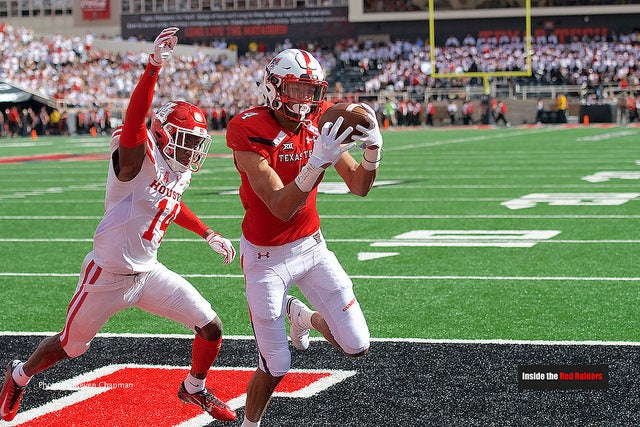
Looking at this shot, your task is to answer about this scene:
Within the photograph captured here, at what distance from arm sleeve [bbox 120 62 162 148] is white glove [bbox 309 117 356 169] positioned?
78 centimetres

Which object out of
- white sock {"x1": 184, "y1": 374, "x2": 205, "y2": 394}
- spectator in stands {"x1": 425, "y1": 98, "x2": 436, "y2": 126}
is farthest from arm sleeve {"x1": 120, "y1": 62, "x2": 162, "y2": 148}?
spectator in stands {"x1": 425, "y1": 98, "x2": 436, "y2": 126}

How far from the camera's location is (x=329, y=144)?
4.12m

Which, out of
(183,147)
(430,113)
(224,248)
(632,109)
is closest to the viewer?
(183,147)

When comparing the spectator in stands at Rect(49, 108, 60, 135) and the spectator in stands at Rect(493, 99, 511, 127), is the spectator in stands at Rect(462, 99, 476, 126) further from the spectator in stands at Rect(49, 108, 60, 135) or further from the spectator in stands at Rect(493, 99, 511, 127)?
the spectator in stands at Rect(49, 108, 60, 135)

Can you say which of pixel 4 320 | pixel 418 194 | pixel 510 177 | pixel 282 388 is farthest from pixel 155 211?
pixel 510 177

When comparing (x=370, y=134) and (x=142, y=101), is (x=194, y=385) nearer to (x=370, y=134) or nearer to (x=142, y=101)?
(x=142, y=101)

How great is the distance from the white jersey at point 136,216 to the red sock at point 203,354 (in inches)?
17.6

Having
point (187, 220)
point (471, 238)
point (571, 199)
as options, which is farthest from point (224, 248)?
point (571, 199)

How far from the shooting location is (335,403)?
5.14 meters

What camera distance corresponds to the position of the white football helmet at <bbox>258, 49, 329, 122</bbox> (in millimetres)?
4633

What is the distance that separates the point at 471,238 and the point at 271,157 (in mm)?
6268

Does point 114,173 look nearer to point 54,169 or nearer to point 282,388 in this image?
point 282,388

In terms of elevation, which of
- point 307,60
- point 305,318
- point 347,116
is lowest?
point 305,318

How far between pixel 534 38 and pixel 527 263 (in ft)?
149
